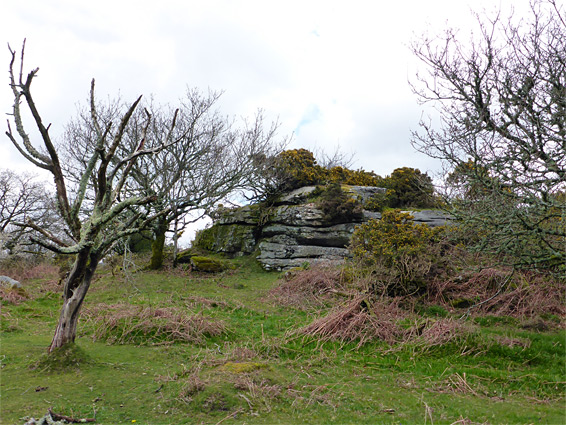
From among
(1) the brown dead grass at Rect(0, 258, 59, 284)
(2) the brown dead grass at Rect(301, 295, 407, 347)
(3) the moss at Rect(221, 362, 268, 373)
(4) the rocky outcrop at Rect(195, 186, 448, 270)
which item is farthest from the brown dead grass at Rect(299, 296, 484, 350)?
(1) the brown dead grass at Rect(0, 258, 59, 284)

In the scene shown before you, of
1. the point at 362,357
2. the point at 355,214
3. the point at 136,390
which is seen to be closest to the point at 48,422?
the point at 136,390

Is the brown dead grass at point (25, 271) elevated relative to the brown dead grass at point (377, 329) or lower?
elevated

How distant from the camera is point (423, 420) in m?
5.05

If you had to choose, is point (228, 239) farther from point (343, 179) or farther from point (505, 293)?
point (505, 293)

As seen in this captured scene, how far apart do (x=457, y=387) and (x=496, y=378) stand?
2.91ft

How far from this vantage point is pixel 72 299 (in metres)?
6.32

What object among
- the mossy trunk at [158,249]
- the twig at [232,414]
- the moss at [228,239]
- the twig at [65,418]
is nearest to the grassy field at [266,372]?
the twig at [232,414]

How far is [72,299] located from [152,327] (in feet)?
9.98

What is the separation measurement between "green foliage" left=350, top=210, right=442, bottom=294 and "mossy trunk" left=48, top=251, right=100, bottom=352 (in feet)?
27.2

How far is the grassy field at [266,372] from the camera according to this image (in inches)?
200

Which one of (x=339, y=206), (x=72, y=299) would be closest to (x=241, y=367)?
(x=72, y=299)

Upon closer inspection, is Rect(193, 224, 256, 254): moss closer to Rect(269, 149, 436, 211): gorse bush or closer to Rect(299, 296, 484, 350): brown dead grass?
Rect(269, 149, 436, 211): gorse bush

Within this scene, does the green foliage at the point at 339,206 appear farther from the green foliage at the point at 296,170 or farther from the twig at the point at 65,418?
the twig at the point at 65,418

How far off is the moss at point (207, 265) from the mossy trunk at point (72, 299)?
1319 cm
